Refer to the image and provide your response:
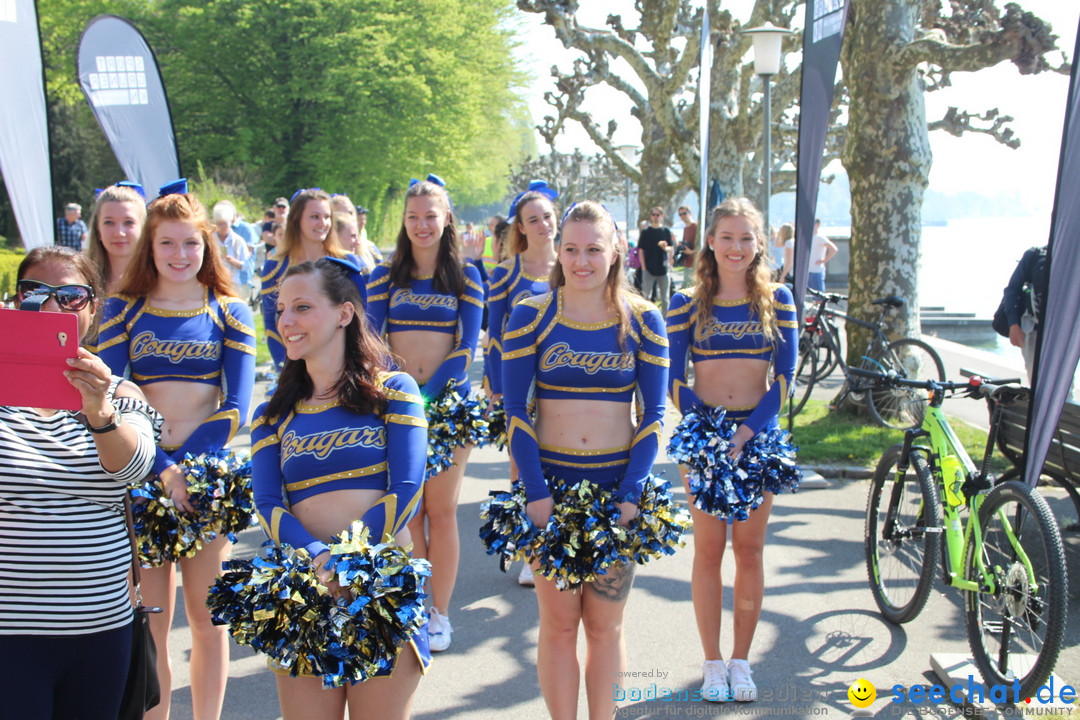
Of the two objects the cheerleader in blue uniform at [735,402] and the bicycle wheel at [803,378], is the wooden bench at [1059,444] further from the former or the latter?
the bicycle wheel at [803,378]

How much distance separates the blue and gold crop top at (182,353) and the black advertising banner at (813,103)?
15.3ft

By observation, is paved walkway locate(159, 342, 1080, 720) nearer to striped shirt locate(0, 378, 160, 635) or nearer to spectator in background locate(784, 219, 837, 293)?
striped shirt locate(0, 378, 160, 635)

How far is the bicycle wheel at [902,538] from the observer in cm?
426

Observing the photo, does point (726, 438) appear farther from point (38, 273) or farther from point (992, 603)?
point (38, 273)

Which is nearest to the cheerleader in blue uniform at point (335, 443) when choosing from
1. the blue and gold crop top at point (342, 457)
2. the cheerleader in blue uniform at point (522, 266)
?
the blue and gold crop top at point (342, 457)

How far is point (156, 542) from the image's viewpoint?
3.20m

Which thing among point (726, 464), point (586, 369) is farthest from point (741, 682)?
point (586, 369)

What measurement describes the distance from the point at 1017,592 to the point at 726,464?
133 centimetres

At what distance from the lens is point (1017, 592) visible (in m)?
3.68

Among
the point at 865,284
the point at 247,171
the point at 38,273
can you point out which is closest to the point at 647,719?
the point at 38,273

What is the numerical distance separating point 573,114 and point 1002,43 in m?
18.8

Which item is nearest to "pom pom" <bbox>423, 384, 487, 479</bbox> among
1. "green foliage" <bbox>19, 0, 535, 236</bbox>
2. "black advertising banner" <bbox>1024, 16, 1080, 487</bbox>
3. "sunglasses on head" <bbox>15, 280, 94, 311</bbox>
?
"sunglasses on head" <bbox>15, 280, 94, 311</bbox>

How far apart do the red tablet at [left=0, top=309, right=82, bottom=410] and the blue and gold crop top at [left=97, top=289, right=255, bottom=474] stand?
134cm

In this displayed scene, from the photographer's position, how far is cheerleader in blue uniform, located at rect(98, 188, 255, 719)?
3.37 m
